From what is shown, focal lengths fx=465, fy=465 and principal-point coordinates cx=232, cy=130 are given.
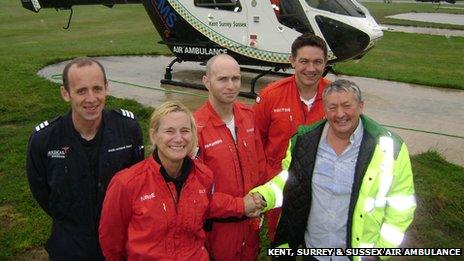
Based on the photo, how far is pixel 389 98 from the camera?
31.3ft

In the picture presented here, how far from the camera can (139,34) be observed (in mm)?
22953

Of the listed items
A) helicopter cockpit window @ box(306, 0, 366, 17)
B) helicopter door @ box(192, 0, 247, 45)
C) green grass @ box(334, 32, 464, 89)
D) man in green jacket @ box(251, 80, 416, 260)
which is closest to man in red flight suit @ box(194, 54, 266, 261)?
man in green jacket @ box(251, 80, 416, 260)

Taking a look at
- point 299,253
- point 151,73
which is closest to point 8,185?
point 299,253

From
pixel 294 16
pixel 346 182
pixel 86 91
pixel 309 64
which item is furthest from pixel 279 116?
pixel 294 16

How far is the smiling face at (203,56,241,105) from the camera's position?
2998mm

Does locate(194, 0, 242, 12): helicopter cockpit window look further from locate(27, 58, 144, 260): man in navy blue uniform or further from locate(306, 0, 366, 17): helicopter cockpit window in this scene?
locate(27, 58, 144, 260): man in navy blue uniform

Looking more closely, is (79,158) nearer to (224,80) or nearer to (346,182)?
(224,80)

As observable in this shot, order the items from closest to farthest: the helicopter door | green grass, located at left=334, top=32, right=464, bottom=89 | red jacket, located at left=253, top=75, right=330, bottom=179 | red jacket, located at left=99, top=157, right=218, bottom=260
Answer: red jacket, located at left=99, top=157, right=218, bottom=260, red jacket, located at left=253, top=75, right=330, bottom=179, the helicopter door, green grass, located at left=334, top=32, right=464, bottom=89

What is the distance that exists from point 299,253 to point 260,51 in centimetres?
689

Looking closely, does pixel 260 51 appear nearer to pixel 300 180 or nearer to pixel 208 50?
pixel 208 50

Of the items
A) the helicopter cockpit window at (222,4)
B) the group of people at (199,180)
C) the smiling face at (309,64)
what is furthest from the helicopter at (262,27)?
the group of people at (199,180)

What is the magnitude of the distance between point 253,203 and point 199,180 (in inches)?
15.5

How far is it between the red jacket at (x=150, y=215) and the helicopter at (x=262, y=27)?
6.68 m

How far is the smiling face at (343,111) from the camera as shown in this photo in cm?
257
